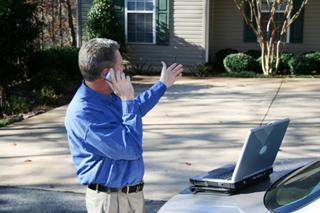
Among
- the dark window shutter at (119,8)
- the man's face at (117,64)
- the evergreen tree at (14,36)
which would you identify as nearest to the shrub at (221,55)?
the dark window shutter at (119,8)

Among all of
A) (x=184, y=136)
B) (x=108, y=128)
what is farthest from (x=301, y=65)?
(x=108, y=128)

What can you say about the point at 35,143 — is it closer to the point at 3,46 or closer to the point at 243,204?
the point at 3,46

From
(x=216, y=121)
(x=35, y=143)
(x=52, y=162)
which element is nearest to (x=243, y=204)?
(x=52, y=162)

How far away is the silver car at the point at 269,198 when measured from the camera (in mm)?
2605

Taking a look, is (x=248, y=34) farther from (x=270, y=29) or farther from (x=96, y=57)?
(x=96, y=57)

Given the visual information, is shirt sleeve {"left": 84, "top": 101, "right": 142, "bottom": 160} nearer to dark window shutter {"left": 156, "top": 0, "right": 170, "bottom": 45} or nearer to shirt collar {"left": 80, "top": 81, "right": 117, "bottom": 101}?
shirt collar {"left": 80, "top": 81, "right": 117, "bottom": 101}

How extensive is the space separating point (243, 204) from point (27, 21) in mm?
10468

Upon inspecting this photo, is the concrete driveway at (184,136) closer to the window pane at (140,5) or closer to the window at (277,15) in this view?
the window at (277,15)

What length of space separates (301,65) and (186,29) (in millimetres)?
3556

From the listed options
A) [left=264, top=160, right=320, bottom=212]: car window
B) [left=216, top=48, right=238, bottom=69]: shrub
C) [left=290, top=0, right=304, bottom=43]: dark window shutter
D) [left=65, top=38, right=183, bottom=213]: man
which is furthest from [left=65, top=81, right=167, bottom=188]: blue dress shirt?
[left=290, top=0, right=304, bottom=43]: dark window shutter

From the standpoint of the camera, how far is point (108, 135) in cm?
301

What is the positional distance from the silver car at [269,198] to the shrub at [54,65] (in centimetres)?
1048

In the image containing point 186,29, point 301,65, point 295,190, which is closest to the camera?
point 295,190

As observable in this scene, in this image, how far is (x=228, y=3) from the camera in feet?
58.0
